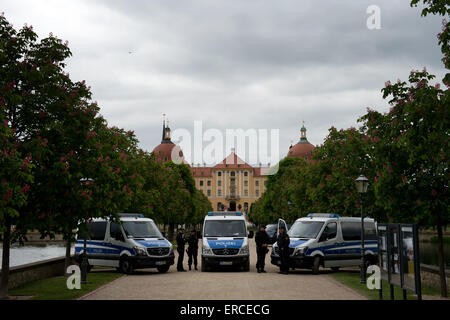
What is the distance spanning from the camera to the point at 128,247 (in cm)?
2134

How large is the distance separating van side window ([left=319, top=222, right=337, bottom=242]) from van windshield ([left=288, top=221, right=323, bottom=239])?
0.26m

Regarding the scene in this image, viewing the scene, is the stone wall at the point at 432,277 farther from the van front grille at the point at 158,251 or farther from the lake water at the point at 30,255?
the lake water at the point at 30,255

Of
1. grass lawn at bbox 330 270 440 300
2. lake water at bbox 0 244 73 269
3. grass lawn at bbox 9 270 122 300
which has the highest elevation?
grass lawn at bbox 9 270 122 300

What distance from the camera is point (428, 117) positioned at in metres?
12.3

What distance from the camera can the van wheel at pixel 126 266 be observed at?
21266mm

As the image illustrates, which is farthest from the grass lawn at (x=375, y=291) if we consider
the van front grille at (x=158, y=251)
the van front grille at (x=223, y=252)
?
the van front grille at (x=158, y=251)

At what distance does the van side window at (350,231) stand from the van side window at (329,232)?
431 millimetres

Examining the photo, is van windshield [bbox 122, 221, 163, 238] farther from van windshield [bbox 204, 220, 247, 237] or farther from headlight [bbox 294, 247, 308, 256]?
headlight [bbox 294, 247, 308, 256]

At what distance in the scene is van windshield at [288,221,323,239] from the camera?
2245 cm

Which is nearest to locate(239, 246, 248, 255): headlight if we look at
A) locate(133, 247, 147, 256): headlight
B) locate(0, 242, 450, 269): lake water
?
locate(133, 247, 147, 256): headlight

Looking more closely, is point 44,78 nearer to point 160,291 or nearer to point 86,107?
point 86,107

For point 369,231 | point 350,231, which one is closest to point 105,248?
point 350,231

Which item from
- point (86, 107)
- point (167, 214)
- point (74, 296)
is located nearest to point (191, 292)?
point (74, 296)
